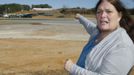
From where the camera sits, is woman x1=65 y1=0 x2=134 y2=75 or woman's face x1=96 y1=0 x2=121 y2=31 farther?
woman's face x1=96 y1=0 x2=121 y2=31

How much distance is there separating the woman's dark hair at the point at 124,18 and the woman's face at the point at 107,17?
3cm

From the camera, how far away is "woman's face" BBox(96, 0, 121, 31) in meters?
2.67

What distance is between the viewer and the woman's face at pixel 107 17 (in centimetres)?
267

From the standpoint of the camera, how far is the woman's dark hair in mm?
2699

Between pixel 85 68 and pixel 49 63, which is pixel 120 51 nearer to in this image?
pixel 85 68

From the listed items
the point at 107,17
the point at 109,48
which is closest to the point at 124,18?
the point at 107,17

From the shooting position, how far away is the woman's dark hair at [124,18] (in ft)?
8.86

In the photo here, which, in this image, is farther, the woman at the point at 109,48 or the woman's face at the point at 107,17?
the woman's face at the point at 107,17

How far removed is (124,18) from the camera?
2822 mm

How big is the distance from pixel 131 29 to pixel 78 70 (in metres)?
0.54

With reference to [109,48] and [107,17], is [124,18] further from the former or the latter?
[109,48]

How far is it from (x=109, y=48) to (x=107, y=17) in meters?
0.22

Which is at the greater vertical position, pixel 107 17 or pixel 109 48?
pixel 107 17

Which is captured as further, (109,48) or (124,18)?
(124,18)
